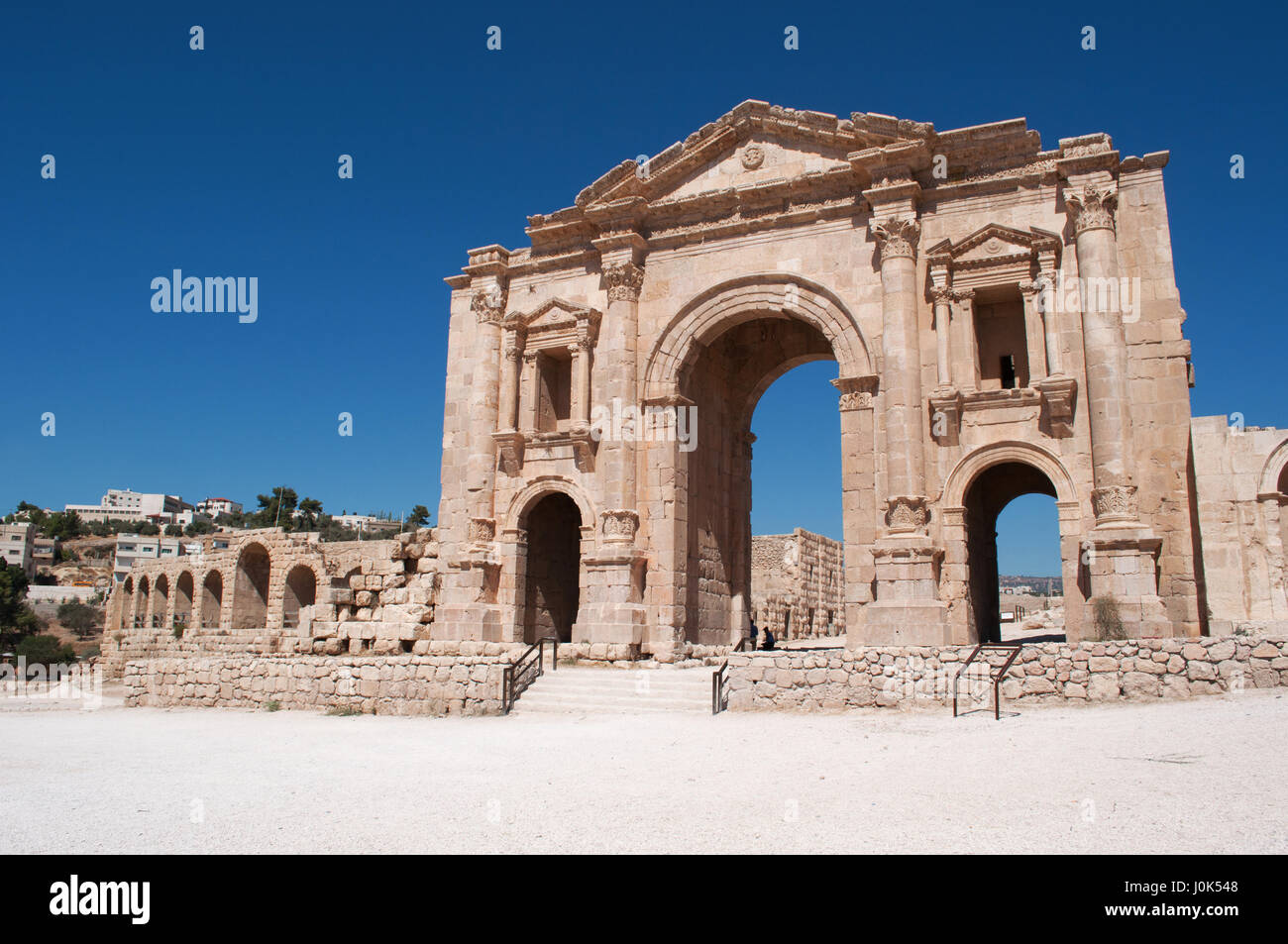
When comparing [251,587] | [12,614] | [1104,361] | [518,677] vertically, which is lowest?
[518,677]

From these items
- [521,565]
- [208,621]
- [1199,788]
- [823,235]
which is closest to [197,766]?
[1199,788]

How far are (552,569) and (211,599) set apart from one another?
72.5ft

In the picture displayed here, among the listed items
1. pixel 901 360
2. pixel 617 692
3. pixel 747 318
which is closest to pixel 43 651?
pixel 617 692

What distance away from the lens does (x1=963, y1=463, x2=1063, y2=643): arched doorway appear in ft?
54.2

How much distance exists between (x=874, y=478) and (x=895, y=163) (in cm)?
548

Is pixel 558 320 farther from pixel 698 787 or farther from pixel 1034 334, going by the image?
pixel 698 787

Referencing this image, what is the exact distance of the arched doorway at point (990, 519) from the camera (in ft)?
54.2

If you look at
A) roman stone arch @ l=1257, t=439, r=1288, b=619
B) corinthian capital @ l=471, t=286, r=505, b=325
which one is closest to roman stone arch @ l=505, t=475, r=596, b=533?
corinthian capital @ l=471, t=286, r=505, b=325

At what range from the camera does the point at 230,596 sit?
3344cm

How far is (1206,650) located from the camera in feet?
35.2

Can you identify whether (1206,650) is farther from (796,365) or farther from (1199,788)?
(796,365)

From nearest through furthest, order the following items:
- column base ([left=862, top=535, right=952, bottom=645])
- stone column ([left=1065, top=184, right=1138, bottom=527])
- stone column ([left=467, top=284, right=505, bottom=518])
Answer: stone column ([left=1065, top=184, right=1138, bottom=527]) < column base ([left=862, top=535, right=952, bottom=645]) < stone column ([left=467, top=284, right=505, bottom=518])

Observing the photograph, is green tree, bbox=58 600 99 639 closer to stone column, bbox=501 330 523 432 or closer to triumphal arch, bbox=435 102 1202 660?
triumphal arch, bbox=435 102 1202 660

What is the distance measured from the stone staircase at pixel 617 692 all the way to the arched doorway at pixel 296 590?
725 inches
